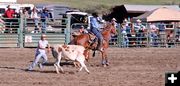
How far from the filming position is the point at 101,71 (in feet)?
47.8

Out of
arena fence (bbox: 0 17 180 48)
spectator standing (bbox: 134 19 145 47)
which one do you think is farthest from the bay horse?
spectator standing (bbox: 134 19 145 47)

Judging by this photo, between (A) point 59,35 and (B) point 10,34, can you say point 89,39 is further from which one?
(A) point 59,35

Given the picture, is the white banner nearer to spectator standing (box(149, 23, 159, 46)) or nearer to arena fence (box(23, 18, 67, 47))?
arena fence (box(23, 18, 67, 47))

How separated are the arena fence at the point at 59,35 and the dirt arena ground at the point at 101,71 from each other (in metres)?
2.31

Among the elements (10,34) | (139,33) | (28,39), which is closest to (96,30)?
(28,39)

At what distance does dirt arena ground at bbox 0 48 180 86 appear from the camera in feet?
40.1

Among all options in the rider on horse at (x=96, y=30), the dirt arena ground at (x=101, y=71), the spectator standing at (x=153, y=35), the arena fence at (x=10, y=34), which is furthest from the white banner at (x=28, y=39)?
the rider on horse at (x=96, y=30)

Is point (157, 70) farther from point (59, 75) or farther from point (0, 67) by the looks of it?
point (0, 67)

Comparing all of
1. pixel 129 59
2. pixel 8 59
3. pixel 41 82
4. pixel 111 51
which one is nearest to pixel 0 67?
pixel 8 59

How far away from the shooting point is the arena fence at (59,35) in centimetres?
2328

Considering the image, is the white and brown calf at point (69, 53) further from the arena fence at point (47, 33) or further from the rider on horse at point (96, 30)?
the arena fence at point (47, 33)

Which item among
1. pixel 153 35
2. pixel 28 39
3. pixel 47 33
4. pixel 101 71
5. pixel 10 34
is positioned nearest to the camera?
pixel 101 71

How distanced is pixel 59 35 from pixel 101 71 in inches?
383

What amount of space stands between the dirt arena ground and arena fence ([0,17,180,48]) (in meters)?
2.31
